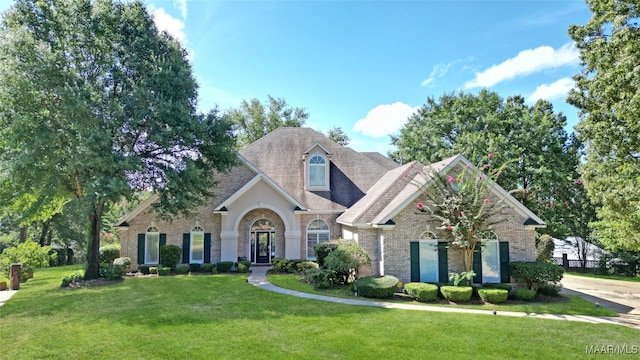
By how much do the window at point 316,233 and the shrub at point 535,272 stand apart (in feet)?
38.2

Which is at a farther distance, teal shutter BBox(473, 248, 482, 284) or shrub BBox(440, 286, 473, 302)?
teal shutter BBox(473, 248, 482, 284)

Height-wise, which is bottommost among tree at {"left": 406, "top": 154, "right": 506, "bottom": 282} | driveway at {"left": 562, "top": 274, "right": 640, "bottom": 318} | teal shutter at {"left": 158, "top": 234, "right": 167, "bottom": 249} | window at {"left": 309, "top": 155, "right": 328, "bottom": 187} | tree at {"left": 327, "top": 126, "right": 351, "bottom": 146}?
driveway at {"left": 562, "top": 274, "right": 640, "bottom": 318}

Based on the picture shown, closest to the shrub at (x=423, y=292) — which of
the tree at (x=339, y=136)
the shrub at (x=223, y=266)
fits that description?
the shrub at (x=223, y=266)

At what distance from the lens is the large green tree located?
27.6 meters

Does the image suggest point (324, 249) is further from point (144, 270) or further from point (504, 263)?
point (144, 270)

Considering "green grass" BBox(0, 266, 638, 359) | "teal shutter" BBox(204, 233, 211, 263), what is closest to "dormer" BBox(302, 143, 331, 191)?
"teal shutter" BBox(204, 233, 211, 263)

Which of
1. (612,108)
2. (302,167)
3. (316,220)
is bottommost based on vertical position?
(316,220)

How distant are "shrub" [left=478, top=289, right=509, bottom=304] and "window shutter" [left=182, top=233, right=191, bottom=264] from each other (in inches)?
666

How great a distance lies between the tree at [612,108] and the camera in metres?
14.5

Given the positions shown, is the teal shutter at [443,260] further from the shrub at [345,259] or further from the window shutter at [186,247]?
the window shutter at [186,247]

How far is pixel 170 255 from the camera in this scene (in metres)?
21.5

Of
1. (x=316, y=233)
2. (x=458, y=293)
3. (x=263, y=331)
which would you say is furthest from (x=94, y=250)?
(x=458, y=293)

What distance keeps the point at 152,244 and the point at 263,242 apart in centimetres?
684

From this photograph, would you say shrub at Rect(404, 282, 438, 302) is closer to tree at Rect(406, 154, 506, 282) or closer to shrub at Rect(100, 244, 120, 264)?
tree at Rect(406, 154, 506, 282)
